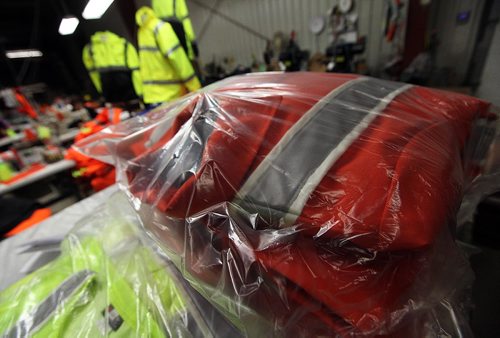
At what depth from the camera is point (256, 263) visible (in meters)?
0.32

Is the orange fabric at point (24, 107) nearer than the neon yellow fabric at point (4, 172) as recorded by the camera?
No

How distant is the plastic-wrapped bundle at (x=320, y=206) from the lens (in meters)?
0.27

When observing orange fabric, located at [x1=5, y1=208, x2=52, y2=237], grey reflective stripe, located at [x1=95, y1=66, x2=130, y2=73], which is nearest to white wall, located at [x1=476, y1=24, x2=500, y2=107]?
orange fabric, located at [x1=5, y1=208, x2=52, y2=237]

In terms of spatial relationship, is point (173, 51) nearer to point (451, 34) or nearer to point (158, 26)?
point (158, 26)

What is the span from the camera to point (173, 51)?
5.57 ft

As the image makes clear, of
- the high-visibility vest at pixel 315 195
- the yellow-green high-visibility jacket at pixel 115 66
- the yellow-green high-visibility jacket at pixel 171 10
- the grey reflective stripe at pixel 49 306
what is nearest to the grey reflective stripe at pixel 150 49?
the yellow-green high-visibility jacket at pixel 171 10

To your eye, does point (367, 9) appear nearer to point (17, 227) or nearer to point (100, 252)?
point (100, 252)

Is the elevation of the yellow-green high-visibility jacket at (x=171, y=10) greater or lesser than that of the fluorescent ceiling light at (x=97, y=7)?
lesser

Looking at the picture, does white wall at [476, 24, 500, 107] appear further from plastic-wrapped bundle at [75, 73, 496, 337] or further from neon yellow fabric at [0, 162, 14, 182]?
neon yellow fabric at [0, 162, 14, 182]

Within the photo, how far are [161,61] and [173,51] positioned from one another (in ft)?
0.56

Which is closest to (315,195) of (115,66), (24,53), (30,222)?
(30,222)

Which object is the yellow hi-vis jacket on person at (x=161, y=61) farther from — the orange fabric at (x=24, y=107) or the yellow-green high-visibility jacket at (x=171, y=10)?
the orange fabric at (x=24, y=107)

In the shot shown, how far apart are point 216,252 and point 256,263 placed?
8cm

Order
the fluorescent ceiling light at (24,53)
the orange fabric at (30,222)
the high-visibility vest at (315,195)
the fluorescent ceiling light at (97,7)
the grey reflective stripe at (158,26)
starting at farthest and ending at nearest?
the fluorescent ceiling light at (24,53) < the fluorescent ceiling light at (97,7) < the grey reflective stripe at (158,26) < the orange fabric at (30,222) < the high-visibility vest at (315,195)
